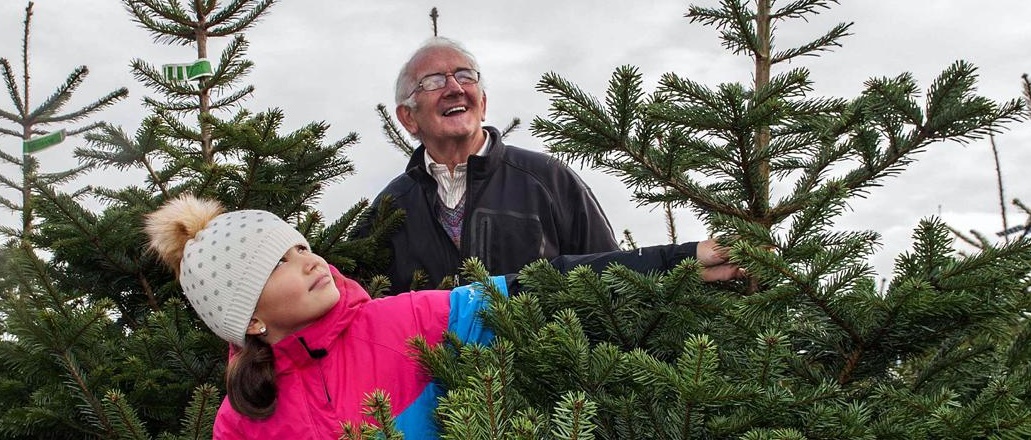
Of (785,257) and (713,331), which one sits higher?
(785,257)

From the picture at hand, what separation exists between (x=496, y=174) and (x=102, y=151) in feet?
7.24

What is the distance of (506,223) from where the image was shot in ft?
13.4

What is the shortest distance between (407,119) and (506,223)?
0.80m

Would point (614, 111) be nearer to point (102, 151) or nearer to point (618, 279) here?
point (618, 279)

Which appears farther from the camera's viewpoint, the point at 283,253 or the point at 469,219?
the point at 469,219

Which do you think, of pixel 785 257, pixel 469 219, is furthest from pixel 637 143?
pixel 469 219

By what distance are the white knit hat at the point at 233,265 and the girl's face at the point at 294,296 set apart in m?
0.04

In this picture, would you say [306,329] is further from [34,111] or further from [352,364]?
[34,111]

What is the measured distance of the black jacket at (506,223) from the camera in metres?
4.07

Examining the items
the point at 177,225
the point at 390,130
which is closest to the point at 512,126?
the point at 390,130

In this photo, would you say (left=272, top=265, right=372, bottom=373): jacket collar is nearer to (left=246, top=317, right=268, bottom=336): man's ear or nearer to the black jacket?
(left=246, top=317, right=268, bottom=336): man's ear

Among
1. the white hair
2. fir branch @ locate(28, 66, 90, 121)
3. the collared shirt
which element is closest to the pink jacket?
the collared shirt

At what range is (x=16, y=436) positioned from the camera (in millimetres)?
3553

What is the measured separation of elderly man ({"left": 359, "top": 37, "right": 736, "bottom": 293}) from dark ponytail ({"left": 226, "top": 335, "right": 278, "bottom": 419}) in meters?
1.44
